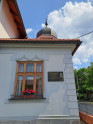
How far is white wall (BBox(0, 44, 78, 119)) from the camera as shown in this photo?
387 cm

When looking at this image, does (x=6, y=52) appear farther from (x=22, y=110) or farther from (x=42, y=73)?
(x=22, y=110)

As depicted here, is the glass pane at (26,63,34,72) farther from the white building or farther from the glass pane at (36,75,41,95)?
the glass pane at (36,75,41,95)

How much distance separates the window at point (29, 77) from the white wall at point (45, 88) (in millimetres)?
227

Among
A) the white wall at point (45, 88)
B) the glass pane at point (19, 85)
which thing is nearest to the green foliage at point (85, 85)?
the white wall at point (45, 88)

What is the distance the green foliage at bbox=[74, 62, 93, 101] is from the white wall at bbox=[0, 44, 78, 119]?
25.1 m

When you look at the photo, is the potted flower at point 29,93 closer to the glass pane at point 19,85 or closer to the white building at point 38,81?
the white building at point 38,81

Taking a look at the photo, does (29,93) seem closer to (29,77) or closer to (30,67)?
(29,77)

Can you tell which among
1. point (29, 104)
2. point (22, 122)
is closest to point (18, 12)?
point (29, 104)

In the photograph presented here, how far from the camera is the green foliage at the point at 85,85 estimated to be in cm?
2701

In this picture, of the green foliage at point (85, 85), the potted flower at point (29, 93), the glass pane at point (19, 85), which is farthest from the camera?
the green foliage at point (85, 85)

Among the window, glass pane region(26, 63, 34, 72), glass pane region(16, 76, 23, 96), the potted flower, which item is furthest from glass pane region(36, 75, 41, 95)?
glass pane region(16, 76, 23, 96)

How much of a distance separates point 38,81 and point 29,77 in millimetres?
485

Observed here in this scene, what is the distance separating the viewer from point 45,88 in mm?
4180

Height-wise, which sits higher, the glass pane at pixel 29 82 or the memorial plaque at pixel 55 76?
the memorial plaque at pixel 55 76
